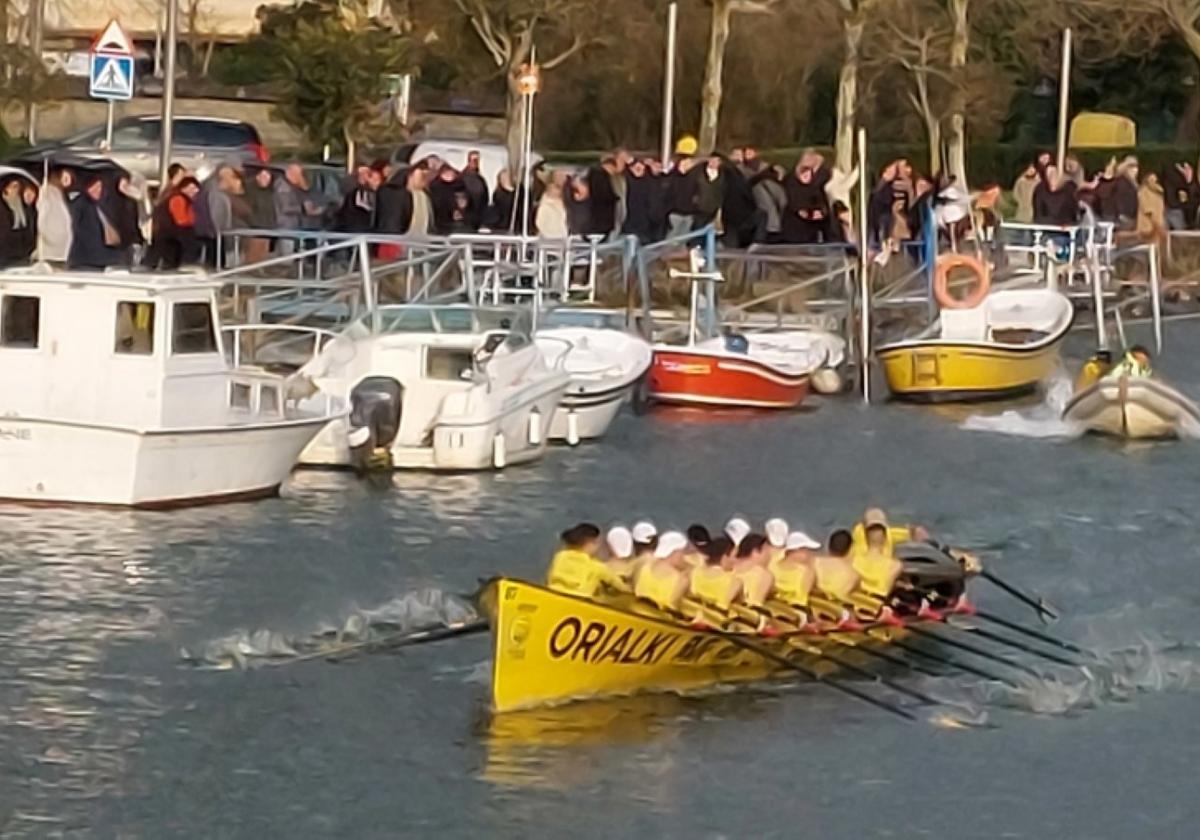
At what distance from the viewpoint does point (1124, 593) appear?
25531mm

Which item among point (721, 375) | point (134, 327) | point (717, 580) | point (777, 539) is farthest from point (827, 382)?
point (717, 580)

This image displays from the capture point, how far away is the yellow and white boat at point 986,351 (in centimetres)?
3853

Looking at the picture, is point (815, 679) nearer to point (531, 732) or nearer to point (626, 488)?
point (531, 732)

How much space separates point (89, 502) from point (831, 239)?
16.2 m

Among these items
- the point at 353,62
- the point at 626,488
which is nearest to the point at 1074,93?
the point at 353,62

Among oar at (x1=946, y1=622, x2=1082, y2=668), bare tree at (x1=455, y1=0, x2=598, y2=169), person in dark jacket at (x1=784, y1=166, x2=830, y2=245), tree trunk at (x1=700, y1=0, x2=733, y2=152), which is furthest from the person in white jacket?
tree trunk at (x1=700, y1=0, x2=733, y2=152)

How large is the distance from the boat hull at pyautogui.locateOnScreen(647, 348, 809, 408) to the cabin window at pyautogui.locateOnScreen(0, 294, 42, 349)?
10505mm

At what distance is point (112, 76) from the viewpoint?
33562 mm

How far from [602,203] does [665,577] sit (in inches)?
788

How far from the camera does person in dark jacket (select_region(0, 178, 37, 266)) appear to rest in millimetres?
33906

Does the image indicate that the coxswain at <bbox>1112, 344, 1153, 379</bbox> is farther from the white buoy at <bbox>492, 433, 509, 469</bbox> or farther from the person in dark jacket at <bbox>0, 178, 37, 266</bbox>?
the person in dark jacket at <bbox>0, 178, 37, 266</bbox>

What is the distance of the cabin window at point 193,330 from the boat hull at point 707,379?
32.1 ft

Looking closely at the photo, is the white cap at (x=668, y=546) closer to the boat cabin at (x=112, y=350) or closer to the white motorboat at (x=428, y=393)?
the boat cabin at (x=112, y=350)

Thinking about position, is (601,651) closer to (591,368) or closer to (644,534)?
(644,534)
